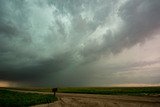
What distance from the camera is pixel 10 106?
101 ft

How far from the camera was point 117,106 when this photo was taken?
3319cm

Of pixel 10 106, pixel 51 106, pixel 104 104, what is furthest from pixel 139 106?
pixel 10 106

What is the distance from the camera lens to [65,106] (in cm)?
3431

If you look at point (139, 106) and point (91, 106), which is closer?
point (139, 106)

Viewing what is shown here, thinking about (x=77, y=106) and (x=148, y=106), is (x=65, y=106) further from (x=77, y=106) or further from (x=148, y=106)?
(x=148, y=106)

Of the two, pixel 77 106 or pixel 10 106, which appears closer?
pixel 10 106

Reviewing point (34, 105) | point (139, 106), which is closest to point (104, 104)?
point (139, 106)

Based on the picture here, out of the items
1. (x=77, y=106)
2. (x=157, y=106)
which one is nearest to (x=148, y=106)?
(x=157, y=106)

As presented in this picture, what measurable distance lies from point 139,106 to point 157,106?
2510 mm

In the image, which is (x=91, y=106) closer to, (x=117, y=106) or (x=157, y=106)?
(x=117, y=106)

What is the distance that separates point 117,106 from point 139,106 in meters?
3.24

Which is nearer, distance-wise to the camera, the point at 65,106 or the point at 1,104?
the point at 1,104

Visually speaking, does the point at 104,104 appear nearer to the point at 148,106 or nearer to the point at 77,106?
the point at 77,106

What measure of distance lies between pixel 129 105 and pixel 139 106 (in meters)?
1.68
